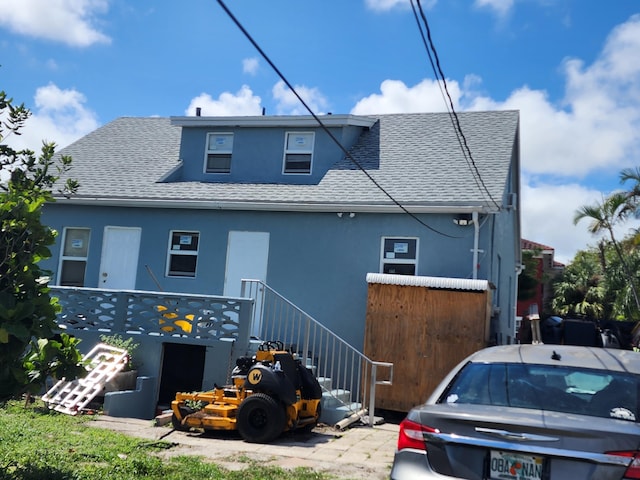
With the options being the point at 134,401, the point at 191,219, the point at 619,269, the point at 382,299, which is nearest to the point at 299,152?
the point at 191,219

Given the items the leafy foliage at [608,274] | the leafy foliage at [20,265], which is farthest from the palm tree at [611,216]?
the leafy foliage at [20,265]

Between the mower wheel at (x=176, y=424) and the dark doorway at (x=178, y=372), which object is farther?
the dark doorway at (x=178, y=372)

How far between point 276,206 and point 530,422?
9.95 metres

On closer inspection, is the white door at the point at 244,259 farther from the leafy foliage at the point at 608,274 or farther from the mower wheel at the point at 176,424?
the leafy foliage at the point at 608,274

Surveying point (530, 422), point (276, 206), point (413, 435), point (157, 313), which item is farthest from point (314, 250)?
point (530, 422)

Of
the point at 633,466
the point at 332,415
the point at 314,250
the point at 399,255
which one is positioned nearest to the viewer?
the point at 633,466

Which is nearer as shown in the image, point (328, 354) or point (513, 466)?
point (513, 466)

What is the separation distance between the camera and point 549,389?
3.94m

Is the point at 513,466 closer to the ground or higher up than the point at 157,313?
closer to the ground

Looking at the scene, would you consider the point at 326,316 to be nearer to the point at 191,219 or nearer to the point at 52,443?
the point at 191,219

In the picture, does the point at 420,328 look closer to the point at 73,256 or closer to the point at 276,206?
the point at 276,206

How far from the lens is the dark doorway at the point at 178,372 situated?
10992 millimetres

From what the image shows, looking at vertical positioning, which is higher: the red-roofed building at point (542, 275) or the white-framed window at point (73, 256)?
the red-roofed building at point (542, 275)

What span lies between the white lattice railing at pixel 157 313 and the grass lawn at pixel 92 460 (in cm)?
316
